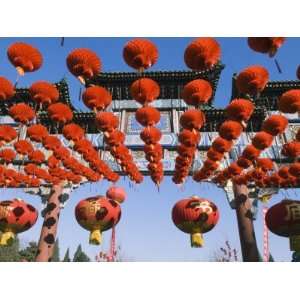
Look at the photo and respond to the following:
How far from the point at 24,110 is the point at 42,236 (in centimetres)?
533

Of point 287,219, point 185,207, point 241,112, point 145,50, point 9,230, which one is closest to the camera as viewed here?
point 145,50

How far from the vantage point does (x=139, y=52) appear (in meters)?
3.12

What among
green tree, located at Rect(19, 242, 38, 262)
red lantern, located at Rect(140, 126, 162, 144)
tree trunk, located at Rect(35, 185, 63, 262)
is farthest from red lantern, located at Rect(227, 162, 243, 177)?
green tree, located at Rect(19, 242, 38, 262)

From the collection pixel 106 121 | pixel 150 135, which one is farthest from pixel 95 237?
pixel 106 121

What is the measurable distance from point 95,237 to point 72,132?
1.95m

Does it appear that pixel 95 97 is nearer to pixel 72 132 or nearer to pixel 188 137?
pixel 72 132

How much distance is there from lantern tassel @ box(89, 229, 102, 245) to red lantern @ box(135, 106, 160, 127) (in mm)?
2506

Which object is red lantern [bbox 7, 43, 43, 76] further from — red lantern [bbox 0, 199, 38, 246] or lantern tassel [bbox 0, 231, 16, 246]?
lantern tassel [bbox 0, 231, 16, 246]

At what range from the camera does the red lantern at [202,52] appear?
304 cm

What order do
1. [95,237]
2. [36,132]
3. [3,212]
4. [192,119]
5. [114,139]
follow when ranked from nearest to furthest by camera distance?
[192,119] → [114,139] → [36,132] → [95,237] → [3,212]

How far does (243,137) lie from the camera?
10.1 m

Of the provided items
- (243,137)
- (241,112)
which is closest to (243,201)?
(243,137)

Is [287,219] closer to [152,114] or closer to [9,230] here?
[152,114]

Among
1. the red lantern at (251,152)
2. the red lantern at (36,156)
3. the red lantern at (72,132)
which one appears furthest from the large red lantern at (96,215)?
the red lantern at (251,152)
